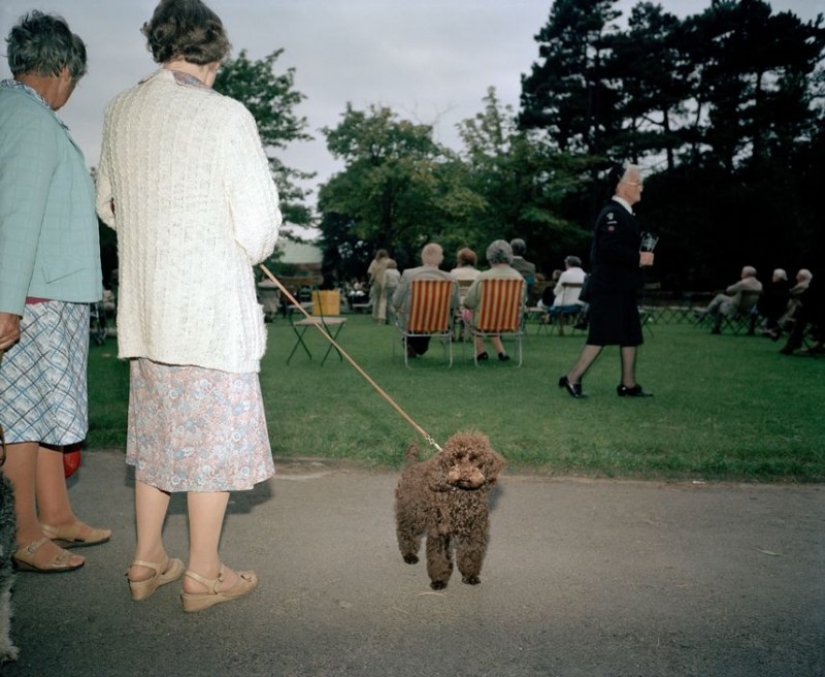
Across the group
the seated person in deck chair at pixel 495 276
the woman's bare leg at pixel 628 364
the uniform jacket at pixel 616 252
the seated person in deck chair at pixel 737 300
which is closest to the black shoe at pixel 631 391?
the woman's bare leg at pixel 628 364

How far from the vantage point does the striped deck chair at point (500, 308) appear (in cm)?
990

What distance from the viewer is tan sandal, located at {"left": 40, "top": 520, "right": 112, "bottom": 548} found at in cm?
330

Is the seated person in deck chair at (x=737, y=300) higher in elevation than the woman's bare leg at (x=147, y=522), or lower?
higher

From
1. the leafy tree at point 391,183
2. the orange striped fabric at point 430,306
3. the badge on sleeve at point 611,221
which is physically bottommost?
the orange striped fabric at point 430,306

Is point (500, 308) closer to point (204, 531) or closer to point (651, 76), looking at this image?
point (204, 531)

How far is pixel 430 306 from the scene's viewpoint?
9.84m

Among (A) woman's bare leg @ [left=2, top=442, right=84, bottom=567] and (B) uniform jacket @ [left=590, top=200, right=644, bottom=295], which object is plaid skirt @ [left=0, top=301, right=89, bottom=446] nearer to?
(A) woman's bare leg @ [left=2, top=442, right=84, bottom=567]

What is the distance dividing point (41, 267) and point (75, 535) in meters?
1.37

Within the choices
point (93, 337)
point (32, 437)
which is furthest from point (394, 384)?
point (93, 337)

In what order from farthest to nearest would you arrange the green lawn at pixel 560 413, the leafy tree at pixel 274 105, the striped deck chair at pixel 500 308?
the leafy tree at pixel 274 105 < the striped deck chair at pixel 500 308 < the green lawn at pixel 560 413

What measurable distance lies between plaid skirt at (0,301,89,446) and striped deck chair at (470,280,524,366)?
7.32 metres

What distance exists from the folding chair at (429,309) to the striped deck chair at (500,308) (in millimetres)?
484

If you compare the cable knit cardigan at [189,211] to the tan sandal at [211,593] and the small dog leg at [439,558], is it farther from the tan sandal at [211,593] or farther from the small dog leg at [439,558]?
the small dog leg at [439,558]

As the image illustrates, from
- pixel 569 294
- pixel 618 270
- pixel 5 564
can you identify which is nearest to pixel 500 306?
pixel 618 270
